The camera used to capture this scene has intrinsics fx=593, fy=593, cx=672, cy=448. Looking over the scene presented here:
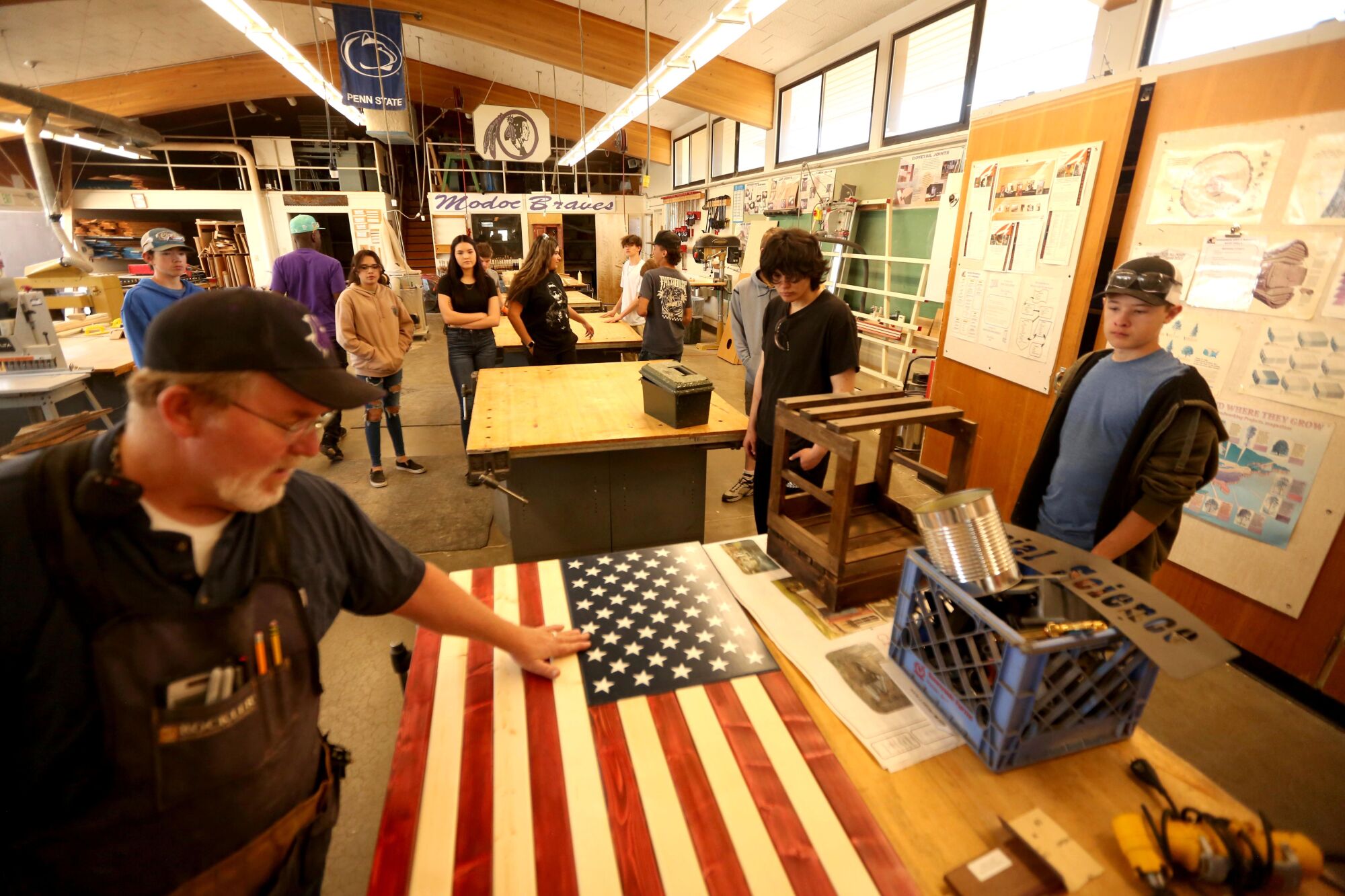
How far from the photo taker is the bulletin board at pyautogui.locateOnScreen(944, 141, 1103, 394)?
308 centimetres

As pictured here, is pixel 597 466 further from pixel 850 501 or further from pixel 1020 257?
pixel 1020 257

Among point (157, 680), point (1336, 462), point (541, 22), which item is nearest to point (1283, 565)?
point (1336, 462)

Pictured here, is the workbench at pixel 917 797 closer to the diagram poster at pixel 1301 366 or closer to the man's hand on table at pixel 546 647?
the man's hand on table at pixel 546 647

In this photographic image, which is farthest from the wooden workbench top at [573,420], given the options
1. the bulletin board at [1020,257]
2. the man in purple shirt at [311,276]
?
the man in purple shirt at [311,276]

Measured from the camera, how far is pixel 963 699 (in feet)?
3.53

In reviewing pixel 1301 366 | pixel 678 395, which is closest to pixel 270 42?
pixel 678 395

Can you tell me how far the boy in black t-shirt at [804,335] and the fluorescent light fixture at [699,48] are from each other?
6.38ft

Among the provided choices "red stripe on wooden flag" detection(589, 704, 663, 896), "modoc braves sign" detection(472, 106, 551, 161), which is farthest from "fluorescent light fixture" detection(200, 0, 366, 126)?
"red stripe on wooden flag" detection(589, 704, 663, 896)

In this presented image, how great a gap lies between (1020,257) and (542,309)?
304 centimetres

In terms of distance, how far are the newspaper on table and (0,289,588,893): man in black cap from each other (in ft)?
3.11

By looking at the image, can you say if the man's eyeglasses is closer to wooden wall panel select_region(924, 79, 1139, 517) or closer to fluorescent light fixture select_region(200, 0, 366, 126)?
wooden wall panel select_region(924, 79, 1139, 517)

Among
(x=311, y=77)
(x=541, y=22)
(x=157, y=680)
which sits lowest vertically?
(x=157, y=680)

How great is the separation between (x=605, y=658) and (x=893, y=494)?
3.71 metres

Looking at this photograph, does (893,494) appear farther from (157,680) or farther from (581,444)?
(157,680)
